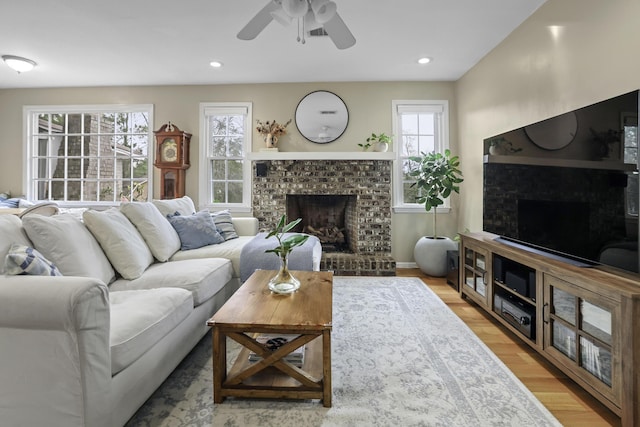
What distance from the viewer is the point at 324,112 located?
434cm

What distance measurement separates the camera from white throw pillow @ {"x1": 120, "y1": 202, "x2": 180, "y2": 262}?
2428 millimetres

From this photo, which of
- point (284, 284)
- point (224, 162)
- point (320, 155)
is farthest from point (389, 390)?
point (224, 162)

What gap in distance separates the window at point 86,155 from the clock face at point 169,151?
416 mm

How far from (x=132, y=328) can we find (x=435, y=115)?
4.40 metres

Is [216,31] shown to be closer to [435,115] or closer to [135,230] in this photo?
[135,230]

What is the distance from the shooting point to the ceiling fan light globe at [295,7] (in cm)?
185

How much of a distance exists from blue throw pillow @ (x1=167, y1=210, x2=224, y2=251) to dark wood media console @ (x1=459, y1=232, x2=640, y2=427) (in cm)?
253

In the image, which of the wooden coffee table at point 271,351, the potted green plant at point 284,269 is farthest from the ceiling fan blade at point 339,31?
the wooden coffee table at point 271,351

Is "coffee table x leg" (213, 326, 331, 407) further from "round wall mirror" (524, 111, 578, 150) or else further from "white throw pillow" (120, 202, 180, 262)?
"round wall mirror" (524, 111, 578, 150)

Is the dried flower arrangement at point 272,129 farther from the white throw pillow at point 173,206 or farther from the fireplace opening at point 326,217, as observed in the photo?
the white throw pillow at point 173,206

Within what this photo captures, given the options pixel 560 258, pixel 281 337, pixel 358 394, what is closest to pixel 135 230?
pixel 281 337

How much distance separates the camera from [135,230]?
2.35m

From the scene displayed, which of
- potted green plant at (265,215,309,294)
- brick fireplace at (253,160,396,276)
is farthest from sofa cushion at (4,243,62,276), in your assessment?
brick fireplace at (253,160,396,276)

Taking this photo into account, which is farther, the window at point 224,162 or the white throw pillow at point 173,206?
the window at point 224,162
